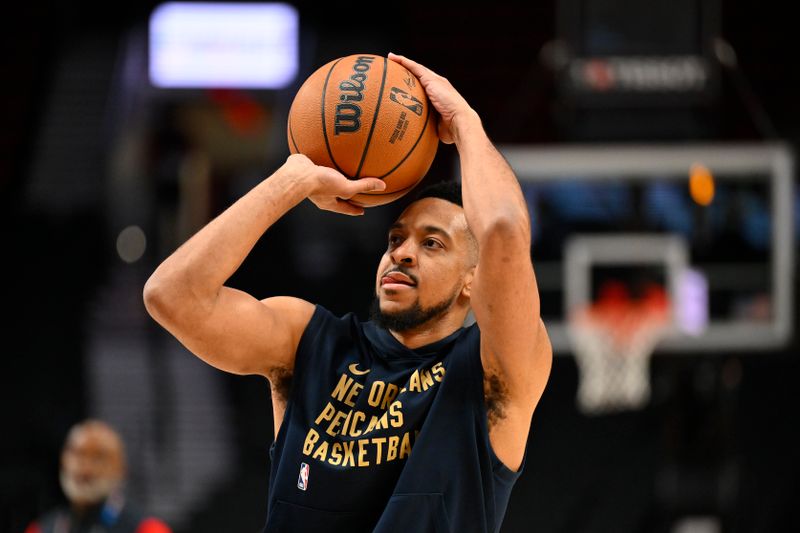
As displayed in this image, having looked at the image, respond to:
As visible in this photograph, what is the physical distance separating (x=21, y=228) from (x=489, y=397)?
40.3ft

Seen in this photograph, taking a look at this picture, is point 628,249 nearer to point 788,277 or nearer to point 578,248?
point 578,248

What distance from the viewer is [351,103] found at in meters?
3.11

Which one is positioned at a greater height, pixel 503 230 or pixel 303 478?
pixel 503 230

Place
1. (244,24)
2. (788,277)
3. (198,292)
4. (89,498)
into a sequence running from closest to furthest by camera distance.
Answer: (198,292) → (89,498) → (788,277) → (244,24)

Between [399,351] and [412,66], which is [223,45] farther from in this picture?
[399,351]

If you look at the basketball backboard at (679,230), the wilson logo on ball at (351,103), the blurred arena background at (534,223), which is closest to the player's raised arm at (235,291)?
the wilson logo on ball at (351,103)

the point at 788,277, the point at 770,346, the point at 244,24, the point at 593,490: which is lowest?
the point at 593,490

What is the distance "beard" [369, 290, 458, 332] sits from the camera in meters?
3.14

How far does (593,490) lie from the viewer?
12.0m

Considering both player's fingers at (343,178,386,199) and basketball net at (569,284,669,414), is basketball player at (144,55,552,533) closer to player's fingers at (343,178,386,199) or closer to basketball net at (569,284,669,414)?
player's fingers at (343,178,386,199)

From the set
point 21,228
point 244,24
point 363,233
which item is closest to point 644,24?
point 363,233

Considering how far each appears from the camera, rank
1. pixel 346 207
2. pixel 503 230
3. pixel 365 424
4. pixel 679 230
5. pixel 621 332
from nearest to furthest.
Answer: pixel 503 230 → pixel 365 424 → pixel 346 207 → pixel 621 332 → pixel 679 230

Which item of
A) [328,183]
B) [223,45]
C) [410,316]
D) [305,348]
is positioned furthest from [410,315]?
[223,45]

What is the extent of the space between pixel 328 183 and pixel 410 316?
0.40 metres
